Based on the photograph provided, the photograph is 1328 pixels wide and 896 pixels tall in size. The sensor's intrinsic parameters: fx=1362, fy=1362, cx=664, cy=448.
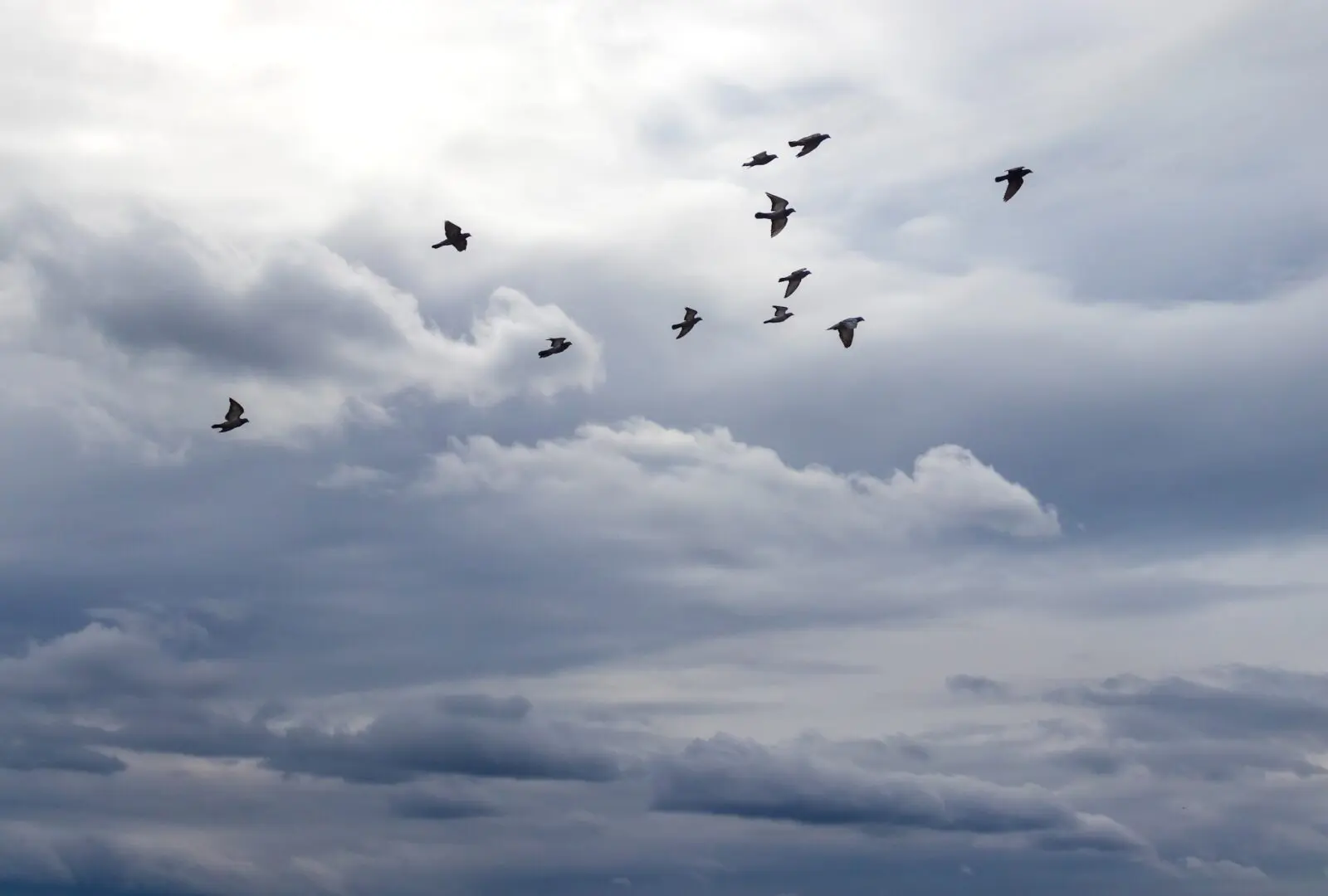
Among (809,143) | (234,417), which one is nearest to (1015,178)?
(809,143)

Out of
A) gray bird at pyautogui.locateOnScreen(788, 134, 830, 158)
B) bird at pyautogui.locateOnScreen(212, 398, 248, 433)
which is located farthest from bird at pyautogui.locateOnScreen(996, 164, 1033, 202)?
bird at pyautogui.locateOnScreen(212, 398, 248, 433)

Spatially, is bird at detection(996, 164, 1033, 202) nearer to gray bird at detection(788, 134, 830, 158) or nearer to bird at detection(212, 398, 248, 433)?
gray bird at detection(788, 134, 830, 158)

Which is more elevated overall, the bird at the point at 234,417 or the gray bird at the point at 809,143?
the gray bird at the point at 809,143

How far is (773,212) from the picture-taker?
19400 cm

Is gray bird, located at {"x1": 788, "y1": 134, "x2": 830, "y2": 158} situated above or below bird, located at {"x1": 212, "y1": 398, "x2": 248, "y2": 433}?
above

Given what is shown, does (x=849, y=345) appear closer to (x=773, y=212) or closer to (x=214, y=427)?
(x=773, y=212)

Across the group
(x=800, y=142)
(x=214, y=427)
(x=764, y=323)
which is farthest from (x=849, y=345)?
(x=214, y=427)

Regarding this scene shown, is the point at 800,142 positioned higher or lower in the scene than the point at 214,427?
higher

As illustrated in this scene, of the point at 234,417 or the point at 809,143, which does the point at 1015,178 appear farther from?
the point at 234,417

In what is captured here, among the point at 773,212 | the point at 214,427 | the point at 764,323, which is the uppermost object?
the point at 773,212

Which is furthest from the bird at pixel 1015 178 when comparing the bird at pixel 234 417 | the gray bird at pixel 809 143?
the bird at pixel 234 417

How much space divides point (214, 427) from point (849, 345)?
91024mm

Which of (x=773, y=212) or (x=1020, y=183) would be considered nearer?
(x=1020, y=183)

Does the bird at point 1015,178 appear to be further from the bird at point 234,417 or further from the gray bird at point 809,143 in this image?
the bird at point 234,417
